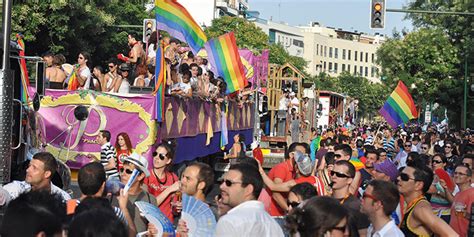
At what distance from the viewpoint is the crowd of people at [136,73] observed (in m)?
16.1

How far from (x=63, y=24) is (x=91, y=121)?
23.9 m

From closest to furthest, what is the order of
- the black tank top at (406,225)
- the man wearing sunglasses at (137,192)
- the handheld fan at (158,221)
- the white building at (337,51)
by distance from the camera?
the handheld fan at (158,221), the man wearing sunglasses at (137,192), the black tank top at (406,225), the white building at (337,51)

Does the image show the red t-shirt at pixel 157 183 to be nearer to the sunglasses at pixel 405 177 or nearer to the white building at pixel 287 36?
the sunglasses at pixel 405 177

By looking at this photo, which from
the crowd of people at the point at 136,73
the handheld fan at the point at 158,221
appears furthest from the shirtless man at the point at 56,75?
the handheld fan at the point at 158,221

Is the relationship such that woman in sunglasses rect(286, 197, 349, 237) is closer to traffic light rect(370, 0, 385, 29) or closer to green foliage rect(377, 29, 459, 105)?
traffic light rect(370, 0, 385, 29)

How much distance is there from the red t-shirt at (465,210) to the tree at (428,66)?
44.0 meters

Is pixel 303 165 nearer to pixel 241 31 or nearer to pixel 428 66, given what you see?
pixel 428 66

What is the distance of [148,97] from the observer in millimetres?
15188

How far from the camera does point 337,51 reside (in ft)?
521

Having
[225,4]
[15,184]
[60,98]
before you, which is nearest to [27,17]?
[60,98]

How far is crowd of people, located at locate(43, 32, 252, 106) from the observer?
633 inches

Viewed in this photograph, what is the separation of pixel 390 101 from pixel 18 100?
54.8 feet

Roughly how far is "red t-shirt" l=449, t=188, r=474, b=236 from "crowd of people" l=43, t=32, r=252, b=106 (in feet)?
21.5

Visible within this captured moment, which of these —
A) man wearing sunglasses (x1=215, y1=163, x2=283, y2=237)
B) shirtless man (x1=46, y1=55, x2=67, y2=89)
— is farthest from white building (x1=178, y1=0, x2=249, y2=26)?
man wearing sunglasses (x1=215, y1=163, x2=283, y2=237)
